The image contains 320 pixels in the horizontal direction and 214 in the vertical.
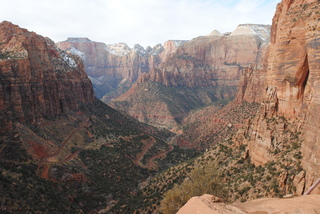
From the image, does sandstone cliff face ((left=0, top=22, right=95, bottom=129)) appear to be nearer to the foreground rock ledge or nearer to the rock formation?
the foreground rock ledge

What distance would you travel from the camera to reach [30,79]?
56812 mm

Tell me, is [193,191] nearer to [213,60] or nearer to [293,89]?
[293,89]

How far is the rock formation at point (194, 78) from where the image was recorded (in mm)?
141875

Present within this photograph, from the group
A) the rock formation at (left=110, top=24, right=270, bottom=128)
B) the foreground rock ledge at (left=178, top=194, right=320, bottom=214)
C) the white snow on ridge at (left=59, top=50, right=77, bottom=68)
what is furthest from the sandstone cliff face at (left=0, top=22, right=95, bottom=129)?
the rock formation at (left=110, top=24, right=270, bottom=128)

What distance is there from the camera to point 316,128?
65.3 ft

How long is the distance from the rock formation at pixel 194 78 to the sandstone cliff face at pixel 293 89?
104 meters

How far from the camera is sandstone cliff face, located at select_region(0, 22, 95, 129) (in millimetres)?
51344

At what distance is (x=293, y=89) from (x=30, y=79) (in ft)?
184

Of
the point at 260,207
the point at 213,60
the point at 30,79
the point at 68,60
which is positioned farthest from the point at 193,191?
the point at 213,60

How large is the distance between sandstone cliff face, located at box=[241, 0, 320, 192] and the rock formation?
10370 centimetres

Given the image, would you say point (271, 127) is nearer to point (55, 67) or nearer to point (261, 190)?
point (261, 190)

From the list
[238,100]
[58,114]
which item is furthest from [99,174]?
[238,100]

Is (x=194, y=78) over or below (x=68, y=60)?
below

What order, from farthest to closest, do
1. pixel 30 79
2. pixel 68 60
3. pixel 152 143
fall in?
1. pixel 68 60
2. pixel 152 143
3. pixel 30 79
